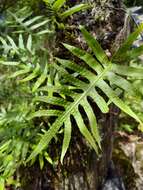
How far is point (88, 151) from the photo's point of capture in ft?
8.46

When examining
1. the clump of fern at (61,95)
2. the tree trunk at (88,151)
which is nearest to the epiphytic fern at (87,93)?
the clump of fern at (61,95)

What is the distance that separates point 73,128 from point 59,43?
0.52 m

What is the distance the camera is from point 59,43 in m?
2.49

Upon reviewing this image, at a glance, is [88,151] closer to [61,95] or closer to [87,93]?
[61,95]

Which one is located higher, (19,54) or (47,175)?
(19,54)

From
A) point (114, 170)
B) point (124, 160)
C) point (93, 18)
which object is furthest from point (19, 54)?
point (124, 160)

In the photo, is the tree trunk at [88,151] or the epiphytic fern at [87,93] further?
the tree trunk at [88,151]

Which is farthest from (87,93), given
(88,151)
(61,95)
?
(88,151)

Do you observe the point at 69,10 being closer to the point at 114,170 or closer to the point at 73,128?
the point at 73,128

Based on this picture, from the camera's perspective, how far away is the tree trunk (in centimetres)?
239

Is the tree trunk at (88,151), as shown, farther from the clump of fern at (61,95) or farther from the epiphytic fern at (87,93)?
the epiphytic fern at (87,93)

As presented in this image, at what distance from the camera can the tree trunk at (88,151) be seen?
2.39 m

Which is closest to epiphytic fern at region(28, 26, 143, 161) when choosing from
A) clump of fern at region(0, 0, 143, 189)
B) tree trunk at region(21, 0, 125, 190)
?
clump of fern at region(0, 0, 143, 189)

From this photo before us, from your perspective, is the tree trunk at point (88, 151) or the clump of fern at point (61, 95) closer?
the clump of fern at point (61, 95)
